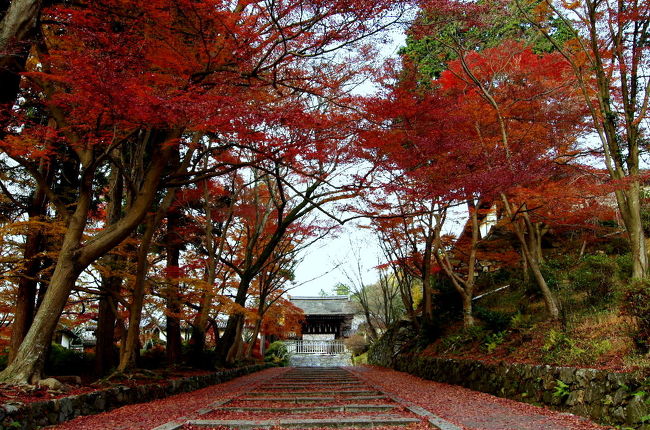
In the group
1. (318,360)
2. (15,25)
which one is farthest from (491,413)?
(318,360)

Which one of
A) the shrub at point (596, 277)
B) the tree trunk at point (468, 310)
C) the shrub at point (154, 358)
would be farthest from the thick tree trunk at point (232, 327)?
the shrub at point (596, 277)

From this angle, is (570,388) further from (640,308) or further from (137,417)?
(137,417)

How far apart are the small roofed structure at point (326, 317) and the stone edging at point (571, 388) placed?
26.4m

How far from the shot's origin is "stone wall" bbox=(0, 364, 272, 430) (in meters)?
4.99

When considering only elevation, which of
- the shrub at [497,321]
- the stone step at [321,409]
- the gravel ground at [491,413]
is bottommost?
the gravel ground at [491,413]

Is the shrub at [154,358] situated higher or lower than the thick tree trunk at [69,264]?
lower

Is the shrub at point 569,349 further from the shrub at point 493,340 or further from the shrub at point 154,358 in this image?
the shrub at point 154,358

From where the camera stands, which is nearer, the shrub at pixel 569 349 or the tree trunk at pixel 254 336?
the shrub at pixel 569 349

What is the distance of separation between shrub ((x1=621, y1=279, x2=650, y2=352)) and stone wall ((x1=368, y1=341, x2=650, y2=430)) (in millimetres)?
625

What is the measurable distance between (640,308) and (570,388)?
1.48m

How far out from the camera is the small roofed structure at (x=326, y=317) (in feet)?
119

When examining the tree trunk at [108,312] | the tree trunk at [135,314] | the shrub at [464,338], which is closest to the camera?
the tree trunk at [135,314]

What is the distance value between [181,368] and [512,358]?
813 cm

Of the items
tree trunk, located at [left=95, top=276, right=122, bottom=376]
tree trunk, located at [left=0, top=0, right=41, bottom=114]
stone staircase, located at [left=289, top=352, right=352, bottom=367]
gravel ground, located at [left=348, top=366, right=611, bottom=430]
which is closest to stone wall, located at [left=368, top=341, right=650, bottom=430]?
gravel ground, located at [left=348, top=366, right=611, bottom=430]
